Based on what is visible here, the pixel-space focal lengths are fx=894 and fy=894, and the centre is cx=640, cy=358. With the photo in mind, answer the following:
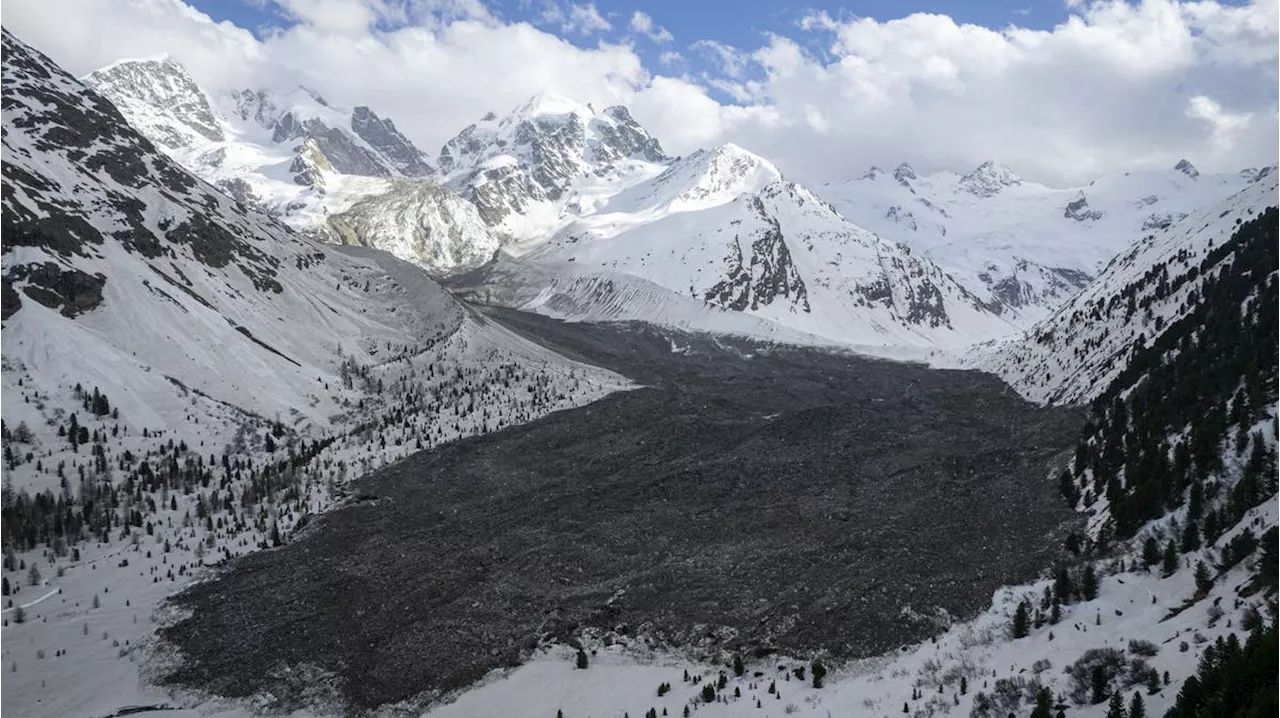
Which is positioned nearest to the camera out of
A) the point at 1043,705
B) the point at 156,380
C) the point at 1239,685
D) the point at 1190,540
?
the point at 1239,685

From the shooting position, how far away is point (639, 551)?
43.6 m

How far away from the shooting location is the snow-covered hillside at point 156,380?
139ft

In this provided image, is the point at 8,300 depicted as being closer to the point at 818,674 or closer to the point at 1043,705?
the point at 818,674

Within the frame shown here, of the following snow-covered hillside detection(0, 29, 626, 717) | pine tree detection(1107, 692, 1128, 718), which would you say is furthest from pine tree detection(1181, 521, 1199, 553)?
snow-covered hillside detection(0, 29, 626, 717)

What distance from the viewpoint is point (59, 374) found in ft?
223

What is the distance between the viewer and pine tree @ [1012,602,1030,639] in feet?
84.7

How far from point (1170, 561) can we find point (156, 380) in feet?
239

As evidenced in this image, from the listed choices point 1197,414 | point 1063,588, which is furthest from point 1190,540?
point 1197,414

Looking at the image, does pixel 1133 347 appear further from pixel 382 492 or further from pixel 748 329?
pixel 748 329

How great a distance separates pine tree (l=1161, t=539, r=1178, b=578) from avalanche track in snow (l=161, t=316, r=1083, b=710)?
21.3 feet

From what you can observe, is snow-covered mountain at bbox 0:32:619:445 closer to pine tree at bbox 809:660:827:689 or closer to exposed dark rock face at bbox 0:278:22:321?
exposed dark rock face at bbox 0:278:22:321

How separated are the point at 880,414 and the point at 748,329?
101 metres

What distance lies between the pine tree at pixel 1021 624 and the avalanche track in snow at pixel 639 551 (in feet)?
14.1

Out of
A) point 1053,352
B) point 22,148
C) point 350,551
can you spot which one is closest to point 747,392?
point 1053,352
